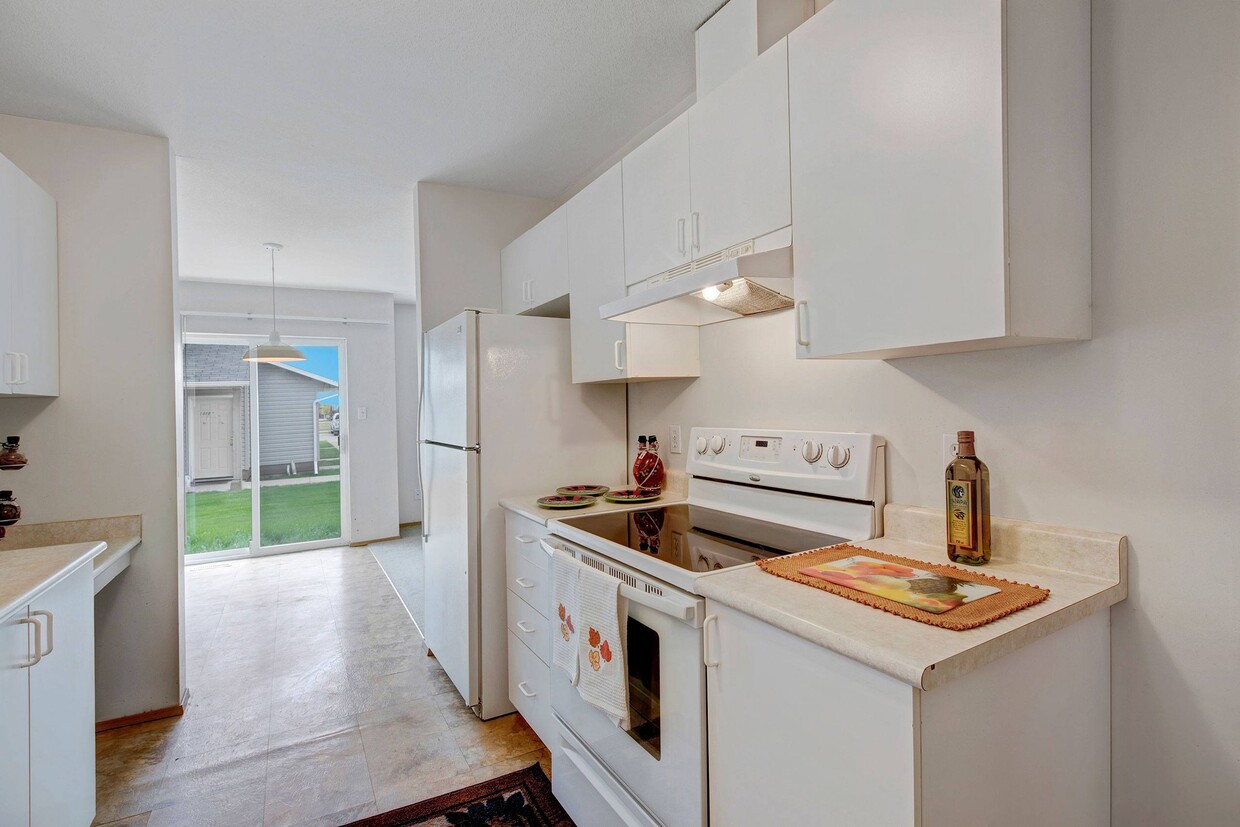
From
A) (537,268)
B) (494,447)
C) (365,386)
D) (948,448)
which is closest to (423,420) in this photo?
(494,447)

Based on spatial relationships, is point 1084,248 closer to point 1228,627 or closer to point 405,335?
point 1228,627

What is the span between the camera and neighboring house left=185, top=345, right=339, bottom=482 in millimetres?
5293

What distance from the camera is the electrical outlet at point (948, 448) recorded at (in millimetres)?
1407

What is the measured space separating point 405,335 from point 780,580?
591cm

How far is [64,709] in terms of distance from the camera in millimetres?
1605

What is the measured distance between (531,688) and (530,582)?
1.36ft

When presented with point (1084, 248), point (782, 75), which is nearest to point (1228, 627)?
point (1084, 248)

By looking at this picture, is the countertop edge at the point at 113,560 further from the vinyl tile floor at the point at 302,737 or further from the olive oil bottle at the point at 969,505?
the olive oil bottle at the point at 969,505

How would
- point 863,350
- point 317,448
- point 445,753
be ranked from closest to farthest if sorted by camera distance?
point 863,350, point 445,753, point 317,448

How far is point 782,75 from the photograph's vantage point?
1.45 meters

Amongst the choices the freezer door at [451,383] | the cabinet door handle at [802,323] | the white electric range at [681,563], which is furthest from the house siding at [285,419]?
the cabinet door handle at [802,323]

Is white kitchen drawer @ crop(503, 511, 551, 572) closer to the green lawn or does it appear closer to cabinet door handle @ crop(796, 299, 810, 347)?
cabinet door handle @ crop(796, 299, 810, 347)

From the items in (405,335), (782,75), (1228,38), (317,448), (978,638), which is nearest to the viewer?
(978,638)

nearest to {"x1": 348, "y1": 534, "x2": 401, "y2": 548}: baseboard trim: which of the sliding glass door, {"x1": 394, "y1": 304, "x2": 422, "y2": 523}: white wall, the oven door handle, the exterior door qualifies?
the sliding glass door
